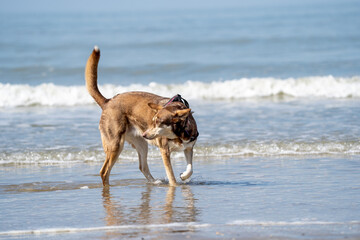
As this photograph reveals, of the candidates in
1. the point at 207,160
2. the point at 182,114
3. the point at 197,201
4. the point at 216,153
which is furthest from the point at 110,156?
the point at 216,153

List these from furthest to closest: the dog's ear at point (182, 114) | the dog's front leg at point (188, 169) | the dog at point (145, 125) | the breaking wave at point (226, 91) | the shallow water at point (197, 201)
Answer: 1. the breaking wave at point (226, 91)
2. the dog's front leg at point (188, 169)
3. the dog at point (145, 125)
4. the dog's ear at point (182, 114)
5. the shallow water at point (197, 201)

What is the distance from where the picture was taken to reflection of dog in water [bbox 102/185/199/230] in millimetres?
6083

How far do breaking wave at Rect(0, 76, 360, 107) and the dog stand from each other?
30.0ft

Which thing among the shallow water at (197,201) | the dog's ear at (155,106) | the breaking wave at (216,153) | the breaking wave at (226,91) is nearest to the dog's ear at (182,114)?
the dog's ear at (155,106)

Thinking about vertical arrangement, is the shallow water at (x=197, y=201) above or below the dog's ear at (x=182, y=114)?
below

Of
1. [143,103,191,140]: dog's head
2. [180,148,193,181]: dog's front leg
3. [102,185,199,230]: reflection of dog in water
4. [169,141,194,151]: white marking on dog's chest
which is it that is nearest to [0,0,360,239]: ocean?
[102,185,199,230]: reflection of dog in water

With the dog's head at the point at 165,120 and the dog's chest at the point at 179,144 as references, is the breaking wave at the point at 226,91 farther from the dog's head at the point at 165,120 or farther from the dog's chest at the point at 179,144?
the dog's head at the point at 165,120

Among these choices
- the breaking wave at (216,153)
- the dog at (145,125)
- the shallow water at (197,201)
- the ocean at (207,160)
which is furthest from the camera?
the breaking wave at (216,153)

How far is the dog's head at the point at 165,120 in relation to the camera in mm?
7609

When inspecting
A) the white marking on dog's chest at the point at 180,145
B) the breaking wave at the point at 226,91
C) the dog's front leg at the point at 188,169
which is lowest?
the dog's front leg at the point at 188,169

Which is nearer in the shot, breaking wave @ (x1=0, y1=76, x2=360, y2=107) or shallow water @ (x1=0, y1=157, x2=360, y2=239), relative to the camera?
shallow water @ (x1=0, y1=157, x2=360, y2=239)

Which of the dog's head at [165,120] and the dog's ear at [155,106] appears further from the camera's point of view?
the dog's ear at [155,106]

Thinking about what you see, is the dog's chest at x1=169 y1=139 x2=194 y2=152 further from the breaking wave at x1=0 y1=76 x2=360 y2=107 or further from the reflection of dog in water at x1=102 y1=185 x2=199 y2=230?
the breaking wave at x1=0 y1=76 x2=360 y2=107

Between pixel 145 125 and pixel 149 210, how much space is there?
5.89ft
